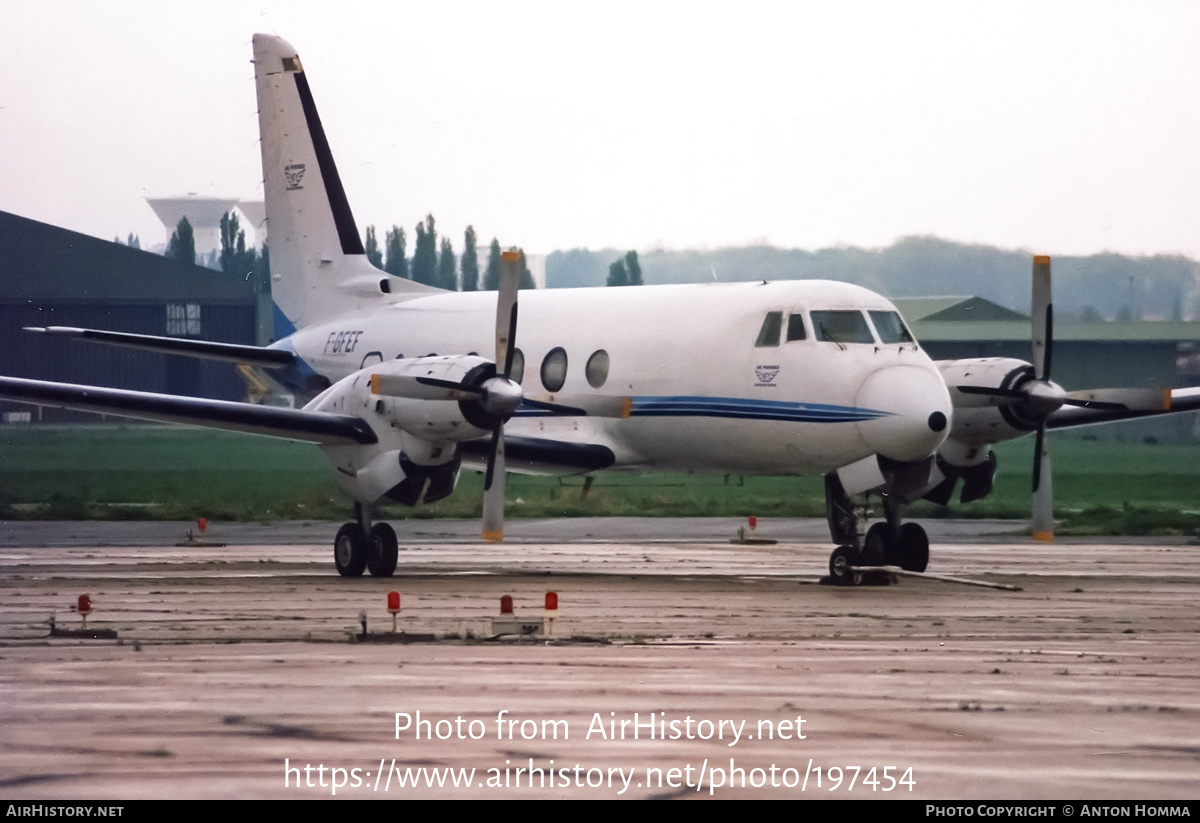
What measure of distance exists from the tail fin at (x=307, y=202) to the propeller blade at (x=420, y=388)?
6311mm

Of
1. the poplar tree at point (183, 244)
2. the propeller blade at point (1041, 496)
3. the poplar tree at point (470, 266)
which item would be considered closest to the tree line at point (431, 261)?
the poplar tree at point (470, 266)

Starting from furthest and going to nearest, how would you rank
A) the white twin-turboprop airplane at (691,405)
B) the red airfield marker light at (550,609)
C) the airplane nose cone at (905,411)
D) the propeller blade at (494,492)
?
the propeller blade at (494,492) → the white twin-turboprop airplane at (691,405) → the airplane nose cone at (905,411) → the red airfield marker light at (550,609)

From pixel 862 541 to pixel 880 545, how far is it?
1.89ft

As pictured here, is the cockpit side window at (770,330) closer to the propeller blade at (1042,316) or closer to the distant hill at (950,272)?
the propeller blade at (1042,316)

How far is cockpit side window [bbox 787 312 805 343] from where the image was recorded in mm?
17578

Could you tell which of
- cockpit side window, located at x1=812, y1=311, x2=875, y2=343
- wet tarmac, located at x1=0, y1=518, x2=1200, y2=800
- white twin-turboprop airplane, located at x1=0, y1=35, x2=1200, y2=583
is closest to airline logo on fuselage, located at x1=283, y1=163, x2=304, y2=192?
white twin-turboprop airplane, located at x1=0, y1=35, x2=1200, y2=583

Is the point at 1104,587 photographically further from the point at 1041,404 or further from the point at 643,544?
the point at 643,544

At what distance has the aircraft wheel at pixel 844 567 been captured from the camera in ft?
56.0

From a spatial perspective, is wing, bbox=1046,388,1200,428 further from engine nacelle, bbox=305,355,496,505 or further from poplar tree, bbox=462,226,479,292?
poplar tree, bbox=462,226,479,292

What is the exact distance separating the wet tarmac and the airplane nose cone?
1438 mm

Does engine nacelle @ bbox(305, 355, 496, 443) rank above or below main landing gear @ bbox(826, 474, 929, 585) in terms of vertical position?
above

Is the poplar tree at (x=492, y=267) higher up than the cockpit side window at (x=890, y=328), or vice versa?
the poplar tree at (x=492, y=267)

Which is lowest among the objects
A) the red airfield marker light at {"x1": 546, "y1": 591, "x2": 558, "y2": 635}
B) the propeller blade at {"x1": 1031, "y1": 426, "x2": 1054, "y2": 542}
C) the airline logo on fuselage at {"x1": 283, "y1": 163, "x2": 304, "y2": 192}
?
the red airfield marker light at {"x1": 546, "y1": 591, "x2": 558, "y2": 635}
